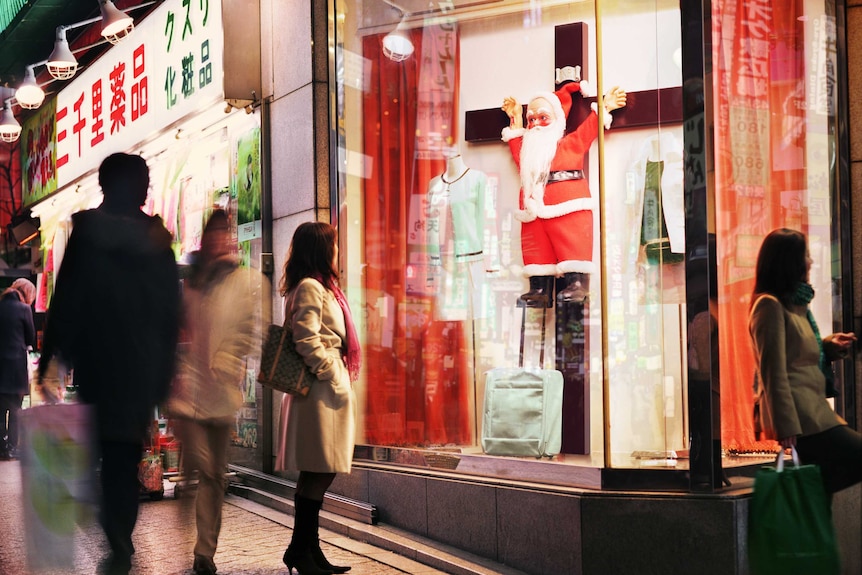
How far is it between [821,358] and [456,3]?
10.4 feet

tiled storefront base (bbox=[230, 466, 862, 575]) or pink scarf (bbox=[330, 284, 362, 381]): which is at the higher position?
pink scarf (bbox=[330, 284, 362, 381])

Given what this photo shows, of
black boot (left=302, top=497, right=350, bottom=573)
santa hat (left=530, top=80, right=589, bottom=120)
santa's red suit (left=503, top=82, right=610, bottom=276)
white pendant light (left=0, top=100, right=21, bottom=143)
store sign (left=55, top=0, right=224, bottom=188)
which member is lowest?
black boot (left=302, top=497, right=350, bottom=573)

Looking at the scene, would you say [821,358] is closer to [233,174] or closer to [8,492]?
[233,174]

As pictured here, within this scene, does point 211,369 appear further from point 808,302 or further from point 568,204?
point 808,302

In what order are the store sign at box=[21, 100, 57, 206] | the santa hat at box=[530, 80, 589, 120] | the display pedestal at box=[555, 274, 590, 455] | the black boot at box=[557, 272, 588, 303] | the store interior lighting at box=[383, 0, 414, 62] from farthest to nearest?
1. the store sign at box=[21, 100, 57, 206]
2. the store interior lighting at box=[383, 0, 414, 62]
3. the santa hat at box=[530, 80, 589, 120]
4. the black boot at box=[557, 272, 588, 303]
5. the display pedestal at box=[555, 274, 590, 455]

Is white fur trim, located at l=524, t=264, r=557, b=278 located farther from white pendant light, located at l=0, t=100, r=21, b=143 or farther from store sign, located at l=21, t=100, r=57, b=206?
white pendant light, located at l=0, t=100, r=21, b=143

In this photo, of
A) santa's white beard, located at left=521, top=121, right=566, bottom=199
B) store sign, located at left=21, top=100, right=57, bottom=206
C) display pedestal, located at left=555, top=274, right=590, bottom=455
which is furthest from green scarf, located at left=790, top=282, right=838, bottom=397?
store sign, located at left=21, top=100, right=57, bottom=206

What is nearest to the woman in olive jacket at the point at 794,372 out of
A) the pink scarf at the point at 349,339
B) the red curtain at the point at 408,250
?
the pink scarf at the point at 349,339

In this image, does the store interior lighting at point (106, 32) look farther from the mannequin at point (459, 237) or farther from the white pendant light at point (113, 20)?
the mannequin at point (459, 237)

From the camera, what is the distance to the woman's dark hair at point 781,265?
4195 millimetres

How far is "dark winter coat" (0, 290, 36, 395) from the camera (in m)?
10.1

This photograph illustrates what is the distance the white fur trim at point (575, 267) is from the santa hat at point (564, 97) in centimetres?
83

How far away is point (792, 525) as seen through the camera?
3.84m

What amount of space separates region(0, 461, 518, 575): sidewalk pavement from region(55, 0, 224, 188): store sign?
330cm
